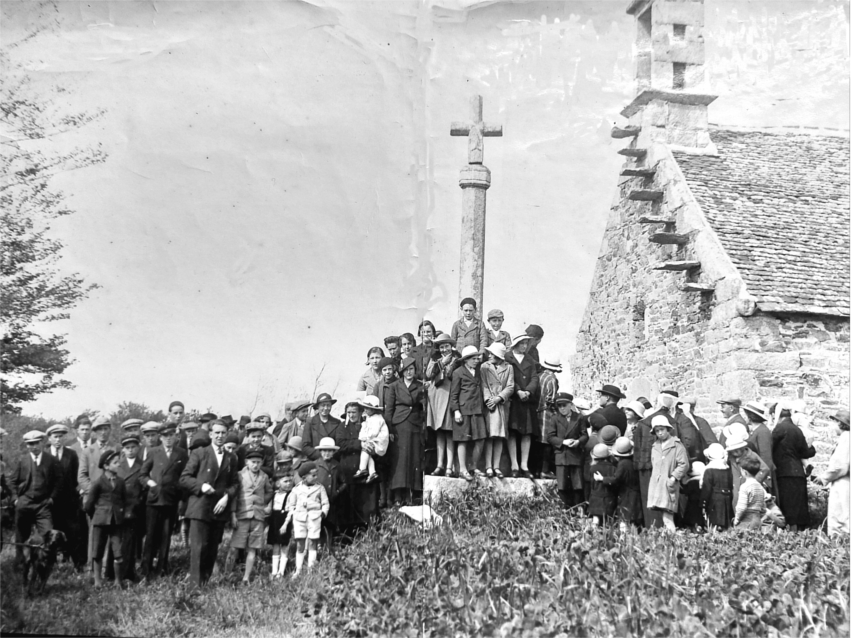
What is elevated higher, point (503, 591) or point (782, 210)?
point (782, 210)

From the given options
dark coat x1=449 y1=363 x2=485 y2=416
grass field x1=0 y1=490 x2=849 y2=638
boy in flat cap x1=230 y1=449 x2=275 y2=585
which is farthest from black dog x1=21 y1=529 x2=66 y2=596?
dark coat x1=449 y1=363 x2=485 y2=416

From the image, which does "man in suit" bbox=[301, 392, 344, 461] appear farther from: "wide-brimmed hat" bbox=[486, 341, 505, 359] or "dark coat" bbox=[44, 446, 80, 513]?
"dark coat" bbox=[44, 446, 80, 513]

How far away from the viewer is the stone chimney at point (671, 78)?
1730 centimetres

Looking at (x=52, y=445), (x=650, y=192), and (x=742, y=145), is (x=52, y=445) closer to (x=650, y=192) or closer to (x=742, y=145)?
(x=650, y=192)

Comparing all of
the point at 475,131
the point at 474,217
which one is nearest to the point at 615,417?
the point at 474,217

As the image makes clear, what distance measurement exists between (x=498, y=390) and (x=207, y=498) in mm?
3152

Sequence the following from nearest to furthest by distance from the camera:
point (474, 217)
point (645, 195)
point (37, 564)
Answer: point (37, 564) → point (474, 217) → point (645, 195)

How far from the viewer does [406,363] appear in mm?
10016

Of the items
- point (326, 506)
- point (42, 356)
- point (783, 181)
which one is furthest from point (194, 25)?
point (783, 181)

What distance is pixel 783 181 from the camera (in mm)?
16172

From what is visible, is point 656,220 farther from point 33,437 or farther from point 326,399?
point 33,437

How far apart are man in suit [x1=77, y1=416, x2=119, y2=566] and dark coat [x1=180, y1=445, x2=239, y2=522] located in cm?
87

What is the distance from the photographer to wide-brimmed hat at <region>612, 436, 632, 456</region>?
364 inches

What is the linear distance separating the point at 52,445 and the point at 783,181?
42.9ft
